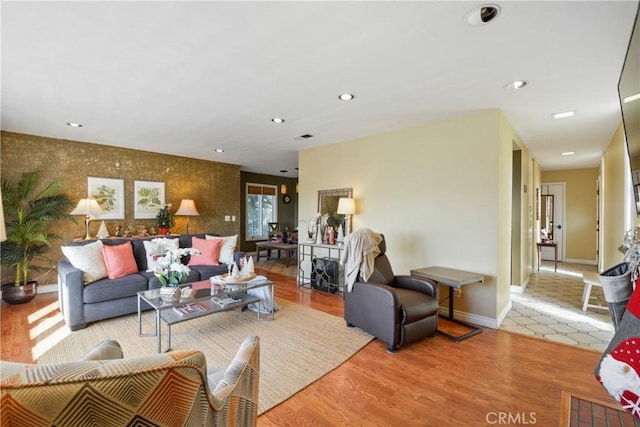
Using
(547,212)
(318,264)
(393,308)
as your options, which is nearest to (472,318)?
(393,308)

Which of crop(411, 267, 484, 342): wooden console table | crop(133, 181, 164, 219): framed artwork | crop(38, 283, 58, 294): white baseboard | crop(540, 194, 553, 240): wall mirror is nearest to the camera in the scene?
crop(411, 267, 484, 342): wooden console table

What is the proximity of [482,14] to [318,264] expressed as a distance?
3.92 m

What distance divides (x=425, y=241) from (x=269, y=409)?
108 inches

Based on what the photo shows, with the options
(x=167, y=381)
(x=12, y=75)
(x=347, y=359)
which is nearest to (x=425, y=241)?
(x=347, y=359)

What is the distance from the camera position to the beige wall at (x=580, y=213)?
284 inches

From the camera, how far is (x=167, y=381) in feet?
2.34

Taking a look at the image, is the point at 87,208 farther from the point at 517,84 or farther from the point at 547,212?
the point at 547,212

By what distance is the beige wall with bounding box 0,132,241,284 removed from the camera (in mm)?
4371

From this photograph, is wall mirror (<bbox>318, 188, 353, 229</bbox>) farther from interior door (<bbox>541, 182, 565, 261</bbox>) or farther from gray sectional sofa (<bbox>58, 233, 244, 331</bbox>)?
interior door (<bbox>541, 182, 565, 261</bbox>)

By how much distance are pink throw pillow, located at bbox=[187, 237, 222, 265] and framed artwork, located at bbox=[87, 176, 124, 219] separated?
6.19ft

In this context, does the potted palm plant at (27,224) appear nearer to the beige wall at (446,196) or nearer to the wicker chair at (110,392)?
the beige wall at (446,196)

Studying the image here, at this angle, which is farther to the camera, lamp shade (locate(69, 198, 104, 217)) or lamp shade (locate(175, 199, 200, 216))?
lamp shade (locate(175, 199, 200, 216))

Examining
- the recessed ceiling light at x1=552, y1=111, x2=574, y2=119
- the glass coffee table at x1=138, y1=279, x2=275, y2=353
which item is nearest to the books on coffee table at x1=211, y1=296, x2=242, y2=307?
the glass coffee table at x1=138, y1=279, x2=275, y2=353

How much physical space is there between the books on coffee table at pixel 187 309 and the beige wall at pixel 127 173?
326cm
